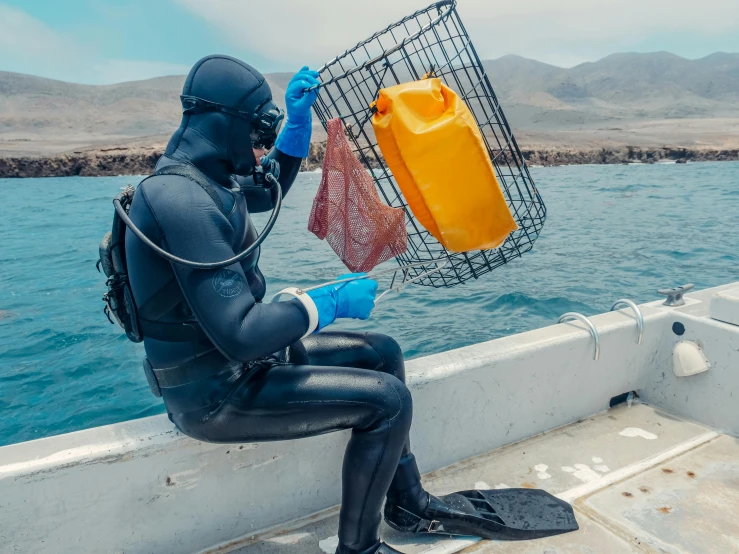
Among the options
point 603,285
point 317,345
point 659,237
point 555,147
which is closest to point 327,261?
point 603,285

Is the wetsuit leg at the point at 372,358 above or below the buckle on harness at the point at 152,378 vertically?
below

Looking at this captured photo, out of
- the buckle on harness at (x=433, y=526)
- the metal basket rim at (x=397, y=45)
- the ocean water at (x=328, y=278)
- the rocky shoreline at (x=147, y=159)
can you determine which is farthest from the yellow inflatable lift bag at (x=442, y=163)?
the rocky shoreline at (x=147, y=159)

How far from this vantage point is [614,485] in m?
2.87

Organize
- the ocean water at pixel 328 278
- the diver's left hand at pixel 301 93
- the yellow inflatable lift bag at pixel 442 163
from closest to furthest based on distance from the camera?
the yellow inflatable lift bag at pixel 442 163 < the diver's left hand at pixel 301 93 < the ocean water at pixel 328 278

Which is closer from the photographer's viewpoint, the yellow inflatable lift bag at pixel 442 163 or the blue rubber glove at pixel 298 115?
the yellow inflatable lift bag at pixel 442 163

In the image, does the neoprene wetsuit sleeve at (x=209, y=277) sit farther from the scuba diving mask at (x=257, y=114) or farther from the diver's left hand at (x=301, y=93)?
the diver's left hand at (x=301, y=93)

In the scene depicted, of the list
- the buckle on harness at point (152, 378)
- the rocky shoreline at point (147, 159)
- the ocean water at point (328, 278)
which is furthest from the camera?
the rocky shoreline at point (147, 159)

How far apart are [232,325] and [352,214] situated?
1169 mm

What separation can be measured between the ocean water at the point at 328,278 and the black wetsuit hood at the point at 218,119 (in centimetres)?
412

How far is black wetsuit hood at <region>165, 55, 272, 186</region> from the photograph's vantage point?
203 cm

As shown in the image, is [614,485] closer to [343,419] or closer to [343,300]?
[343,419]

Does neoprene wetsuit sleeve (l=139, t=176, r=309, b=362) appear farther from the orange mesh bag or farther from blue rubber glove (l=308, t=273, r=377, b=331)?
the orange mesh bag

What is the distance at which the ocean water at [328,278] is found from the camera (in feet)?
19.5

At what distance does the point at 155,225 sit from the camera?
1.86m
